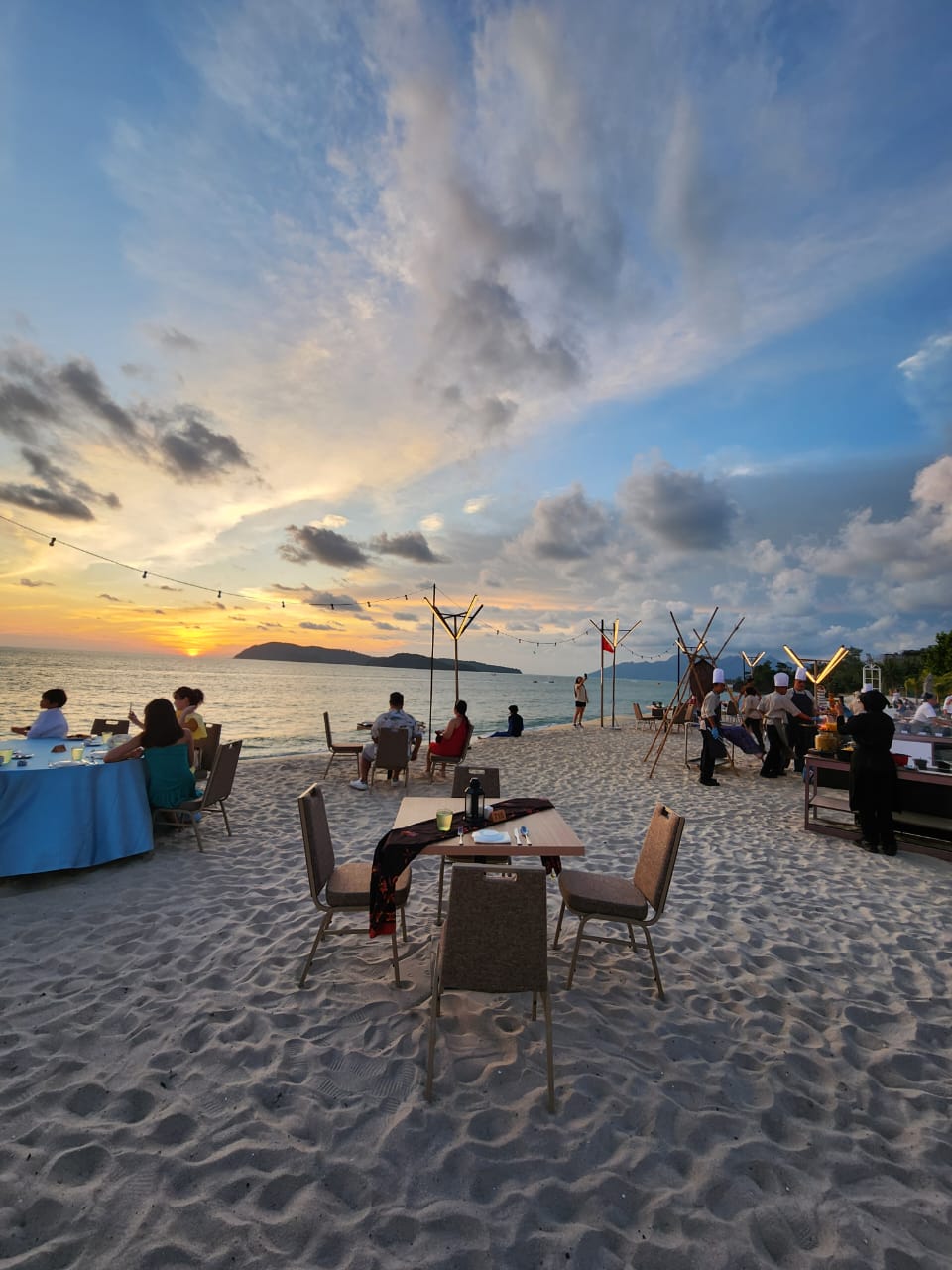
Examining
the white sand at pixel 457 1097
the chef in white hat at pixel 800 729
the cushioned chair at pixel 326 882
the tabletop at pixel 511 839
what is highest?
the chef in white hat at pixel 800 729

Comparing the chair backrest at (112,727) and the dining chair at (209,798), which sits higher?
the chair backrest at (112,727)

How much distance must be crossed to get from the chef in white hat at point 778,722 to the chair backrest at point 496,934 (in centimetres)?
834

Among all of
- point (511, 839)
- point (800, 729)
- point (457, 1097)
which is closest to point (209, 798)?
point (511, 839)

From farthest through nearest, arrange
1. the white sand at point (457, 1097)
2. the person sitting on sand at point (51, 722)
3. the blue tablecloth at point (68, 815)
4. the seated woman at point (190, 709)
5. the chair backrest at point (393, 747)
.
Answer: the chair backrest at point (393, 747) → the seated woman at point (190, 709) → the person sitting on sand at point (51, 722) → the blue tablecloth at point (68, 815) → the white sand at point (457, 1097)

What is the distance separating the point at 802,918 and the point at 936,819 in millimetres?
2893

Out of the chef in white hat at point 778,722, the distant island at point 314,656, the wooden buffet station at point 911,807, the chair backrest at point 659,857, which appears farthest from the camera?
the distant island at point 314,656

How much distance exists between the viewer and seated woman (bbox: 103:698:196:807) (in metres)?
4.82

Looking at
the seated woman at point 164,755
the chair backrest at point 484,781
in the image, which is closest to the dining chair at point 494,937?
the chair backrest at point 484,781

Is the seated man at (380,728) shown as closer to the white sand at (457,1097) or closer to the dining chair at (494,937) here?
the white sand at (457,1097)

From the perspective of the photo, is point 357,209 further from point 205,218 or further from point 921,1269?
point 921,1269

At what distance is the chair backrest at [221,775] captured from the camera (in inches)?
199

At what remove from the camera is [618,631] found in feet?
59.6

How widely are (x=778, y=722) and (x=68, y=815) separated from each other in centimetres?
989

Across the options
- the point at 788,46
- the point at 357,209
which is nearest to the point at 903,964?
the point at 788,46
